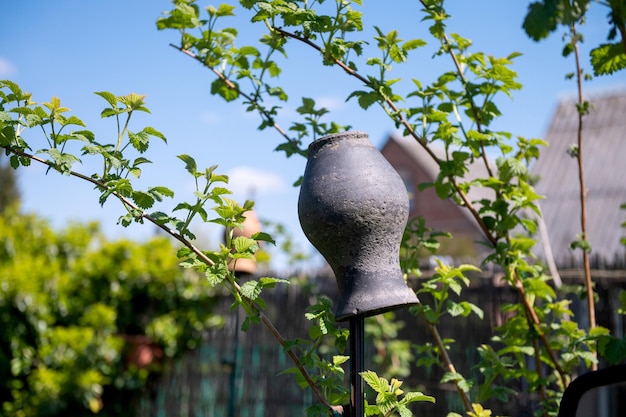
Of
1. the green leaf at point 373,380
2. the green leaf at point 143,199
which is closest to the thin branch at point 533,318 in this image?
the green leaf at point 373,380

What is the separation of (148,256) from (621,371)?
5.21 metres

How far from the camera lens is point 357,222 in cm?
140

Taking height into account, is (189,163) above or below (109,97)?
below

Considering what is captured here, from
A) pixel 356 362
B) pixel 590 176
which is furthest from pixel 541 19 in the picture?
pixel 590 176

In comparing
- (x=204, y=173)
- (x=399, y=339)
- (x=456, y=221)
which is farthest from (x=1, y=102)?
(x=456, y=221)

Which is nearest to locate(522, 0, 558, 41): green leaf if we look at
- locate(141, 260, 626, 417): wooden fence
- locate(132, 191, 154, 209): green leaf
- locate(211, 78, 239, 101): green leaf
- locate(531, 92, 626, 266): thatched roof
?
locate(132, 191, 154, 209): green leaf

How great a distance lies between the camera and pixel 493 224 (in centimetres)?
216

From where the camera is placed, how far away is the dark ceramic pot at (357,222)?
139 centimetres

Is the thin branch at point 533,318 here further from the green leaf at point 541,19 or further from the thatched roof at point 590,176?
the thatched roof at point 590,176

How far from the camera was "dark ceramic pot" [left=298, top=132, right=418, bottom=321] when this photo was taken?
1.39 metres

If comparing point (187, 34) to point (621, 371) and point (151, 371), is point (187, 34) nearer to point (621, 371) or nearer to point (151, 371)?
point (621, 371)

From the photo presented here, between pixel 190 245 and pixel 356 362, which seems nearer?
pixel 356 362

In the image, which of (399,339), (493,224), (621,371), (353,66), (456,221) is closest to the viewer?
(621,371)

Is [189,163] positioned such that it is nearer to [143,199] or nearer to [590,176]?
[143,199]
